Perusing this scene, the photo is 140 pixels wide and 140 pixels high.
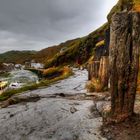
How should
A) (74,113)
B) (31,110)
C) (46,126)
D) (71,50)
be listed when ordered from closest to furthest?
1. (46,126)
2. (74,113)
3. (31,110)
4. (71,50)

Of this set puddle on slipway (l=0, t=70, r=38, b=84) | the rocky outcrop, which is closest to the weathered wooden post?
the rocky outcrop

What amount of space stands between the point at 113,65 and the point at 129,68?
1.85ft

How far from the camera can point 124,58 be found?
934cm

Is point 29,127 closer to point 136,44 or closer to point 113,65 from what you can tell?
point 113,65

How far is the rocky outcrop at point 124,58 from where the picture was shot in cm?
931

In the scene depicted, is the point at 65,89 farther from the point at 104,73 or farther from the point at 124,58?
the point at 124,58

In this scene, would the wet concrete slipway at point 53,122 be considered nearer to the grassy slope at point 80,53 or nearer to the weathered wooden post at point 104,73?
the weathered wooden post at point 104,73

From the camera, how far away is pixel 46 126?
10828 millimetres

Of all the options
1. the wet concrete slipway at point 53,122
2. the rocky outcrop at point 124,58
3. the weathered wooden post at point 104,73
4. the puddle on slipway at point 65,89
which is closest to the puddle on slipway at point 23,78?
the puddle on slipway at point 65,89

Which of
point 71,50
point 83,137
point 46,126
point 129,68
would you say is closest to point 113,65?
point 129,68

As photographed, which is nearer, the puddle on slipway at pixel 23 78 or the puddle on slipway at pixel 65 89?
the puddle on slipway at pixel 65 89

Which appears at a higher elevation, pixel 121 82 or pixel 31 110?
pixel 121 82

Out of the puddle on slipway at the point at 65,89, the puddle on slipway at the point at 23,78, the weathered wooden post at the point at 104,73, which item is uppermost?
the weathered wooden post at the point at 104,73

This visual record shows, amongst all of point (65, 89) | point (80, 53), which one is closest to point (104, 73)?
point (65, 89)
